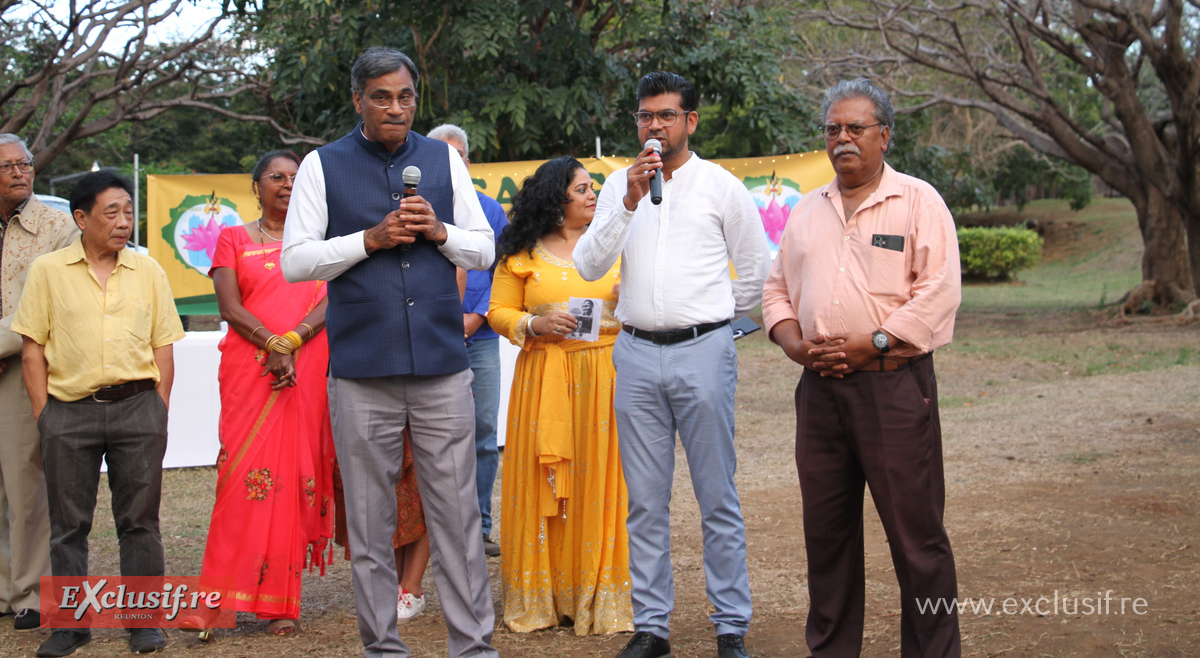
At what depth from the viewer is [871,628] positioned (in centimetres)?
398

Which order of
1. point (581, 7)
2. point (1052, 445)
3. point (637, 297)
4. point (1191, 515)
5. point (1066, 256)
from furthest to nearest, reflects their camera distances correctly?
point (1066, 256) → point (581, 7) → point (1052, 445) → point (1191, 515) → point (637, 297)

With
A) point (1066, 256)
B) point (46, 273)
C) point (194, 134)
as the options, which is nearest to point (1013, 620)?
point (46, 273)

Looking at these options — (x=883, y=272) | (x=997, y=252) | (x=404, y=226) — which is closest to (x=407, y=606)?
(x=404, y=226)

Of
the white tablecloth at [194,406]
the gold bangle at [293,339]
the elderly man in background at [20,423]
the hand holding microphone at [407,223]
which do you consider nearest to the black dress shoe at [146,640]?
the elderly man in background at [20,423]

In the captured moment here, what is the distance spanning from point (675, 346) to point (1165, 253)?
16069 millimetres

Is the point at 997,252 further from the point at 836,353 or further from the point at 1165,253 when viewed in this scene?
the point at 836,353

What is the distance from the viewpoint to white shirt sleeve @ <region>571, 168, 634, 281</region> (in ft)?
11.8

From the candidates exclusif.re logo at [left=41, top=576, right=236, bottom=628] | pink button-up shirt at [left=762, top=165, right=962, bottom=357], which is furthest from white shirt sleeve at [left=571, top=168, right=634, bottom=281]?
exclusif.re logo at [left=41, top=576, right=236, bottom=628]

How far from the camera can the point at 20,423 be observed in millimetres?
4215

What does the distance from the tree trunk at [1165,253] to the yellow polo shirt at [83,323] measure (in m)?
16.7

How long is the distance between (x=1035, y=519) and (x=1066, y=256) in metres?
35.1

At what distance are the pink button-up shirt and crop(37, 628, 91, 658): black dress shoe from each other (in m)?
3.05

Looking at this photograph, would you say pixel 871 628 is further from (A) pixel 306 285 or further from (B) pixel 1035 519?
(A) pixel 306 285

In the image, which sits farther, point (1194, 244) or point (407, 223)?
point (1194, 244)
